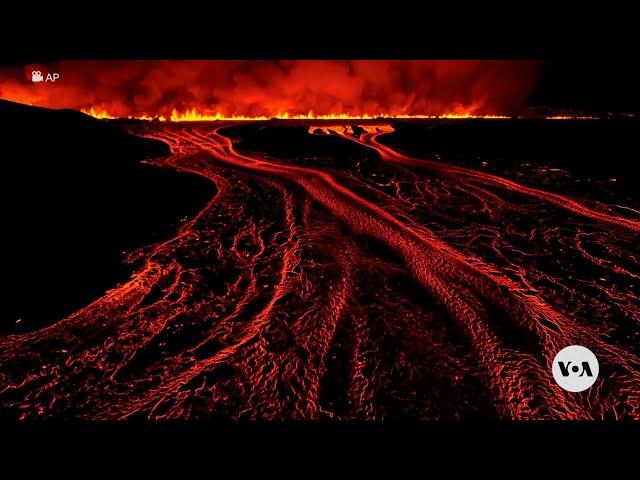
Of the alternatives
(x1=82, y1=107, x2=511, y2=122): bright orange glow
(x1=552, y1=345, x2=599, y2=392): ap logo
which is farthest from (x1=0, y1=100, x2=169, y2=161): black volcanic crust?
(x1=82, y1=107, x2=511, y2=122): bright orange glow

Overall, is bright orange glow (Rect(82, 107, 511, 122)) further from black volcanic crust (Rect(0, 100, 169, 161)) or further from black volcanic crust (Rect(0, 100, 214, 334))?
black volcanic crust (Rect(0, 100, 214, 334))

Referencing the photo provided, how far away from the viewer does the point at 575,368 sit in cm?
210

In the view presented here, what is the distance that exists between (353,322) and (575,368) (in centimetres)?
128

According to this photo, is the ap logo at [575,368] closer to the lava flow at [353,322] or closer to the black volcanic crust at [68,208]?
the lava flow at [353,322]

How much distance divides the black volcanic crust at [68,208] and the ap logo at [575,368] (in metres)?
3.00

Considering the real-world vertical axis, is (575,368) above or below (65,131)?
below

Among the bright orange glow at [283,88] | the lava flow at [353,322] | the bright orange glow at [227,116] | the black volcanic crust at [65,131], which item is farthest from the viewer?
the bright orange glow at [283,88]

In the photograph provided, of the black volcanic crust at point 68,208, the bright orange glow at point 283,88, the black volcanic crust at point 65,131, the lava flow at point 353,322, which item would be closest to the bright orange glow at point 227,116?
A: the bright orange glow at point 283,88

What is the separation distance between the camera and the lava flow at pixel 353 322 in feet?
6.08

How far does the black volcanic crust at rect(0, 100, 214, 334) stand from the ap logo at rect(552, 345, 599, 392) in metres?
3.00

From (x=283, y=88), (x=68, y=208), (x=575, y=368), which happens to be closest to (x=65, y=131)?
(x=68, y=208)

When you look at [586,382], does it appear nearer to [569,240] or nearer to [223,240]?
[569,240]

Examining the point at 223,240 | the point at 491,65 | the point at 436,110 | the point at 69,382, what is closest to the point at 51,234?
the point at 223,240

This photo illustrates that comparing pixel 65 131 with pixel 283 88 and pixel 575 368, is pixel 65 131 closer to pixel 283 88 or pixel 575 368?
pixel 575 368
